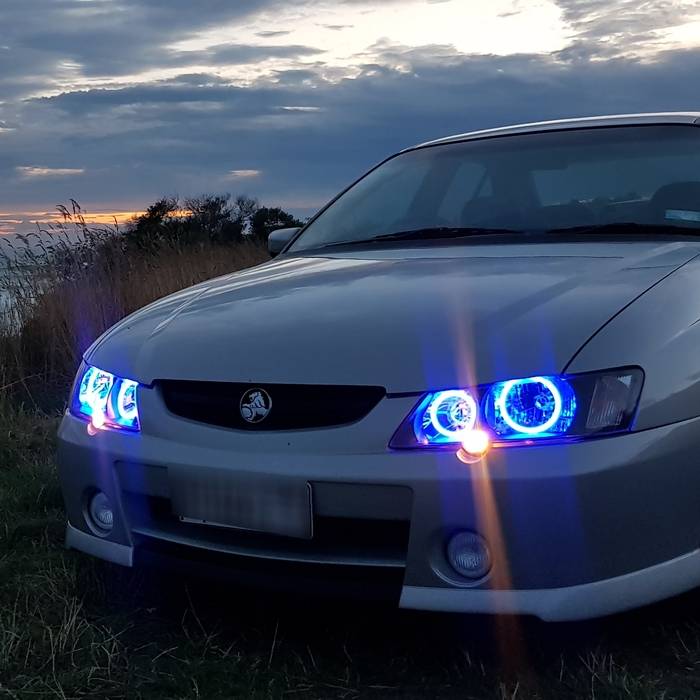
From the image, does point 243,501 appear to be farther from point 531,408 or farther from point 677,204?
point 677,204

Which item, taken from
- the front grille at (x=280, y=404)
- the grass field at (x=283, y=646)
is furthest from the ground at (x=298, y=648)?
the front grille at (x=280, y=404)

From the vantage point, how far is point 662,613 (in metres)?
2.55

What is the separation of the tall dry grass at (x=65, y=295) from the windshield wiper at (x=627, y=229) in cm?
347

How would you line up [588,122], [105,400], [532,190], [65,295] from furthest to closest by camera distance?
[65,295] < [588,122] < [532,190] < [105,400]

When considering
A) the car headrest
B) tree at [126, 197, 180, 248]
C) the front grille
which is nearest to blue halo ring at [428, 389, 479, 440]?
the front grille

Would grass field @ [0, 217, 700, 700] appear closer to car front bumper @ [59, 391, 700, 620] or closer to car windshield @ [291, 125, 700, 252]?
car front bumper @ [59, 391, 700, 620]

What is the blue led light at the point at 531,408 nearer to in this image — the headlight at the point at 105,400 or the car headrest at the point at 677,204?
the headlight at the point at 105,400

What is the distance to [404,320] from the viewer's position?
2.32 metres

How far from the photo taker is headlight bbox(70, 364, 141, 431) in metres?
2.48

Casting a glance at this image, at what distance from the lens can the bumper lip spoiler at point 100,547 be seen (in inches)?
97.0

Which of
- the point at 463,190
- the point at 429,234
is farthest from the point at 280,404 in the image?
the point at 463,190

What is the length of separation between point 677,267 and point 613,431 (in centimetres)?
62

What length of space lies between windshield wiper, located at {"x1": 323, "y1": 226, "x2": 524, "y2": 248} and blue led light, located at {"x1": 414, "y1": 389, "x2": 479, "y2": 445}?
4.00 ft

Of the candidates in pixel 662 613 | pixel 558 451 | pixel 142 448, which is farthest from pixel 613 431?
pixel 142 448
